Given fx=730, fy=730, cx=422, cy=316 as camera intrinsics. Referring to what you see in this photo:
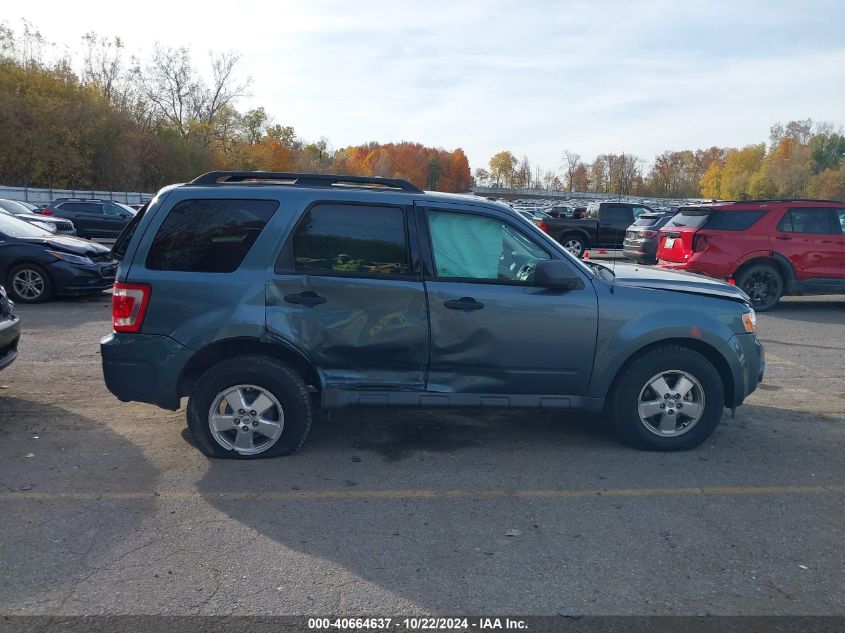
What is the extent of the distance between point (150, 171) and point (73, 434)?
60.5 metres

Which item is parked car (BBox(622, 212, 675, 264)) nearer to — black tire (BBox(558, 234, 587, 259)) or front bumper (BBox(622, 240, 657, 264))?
front bumper (BBox(622, 240, 657, 264))

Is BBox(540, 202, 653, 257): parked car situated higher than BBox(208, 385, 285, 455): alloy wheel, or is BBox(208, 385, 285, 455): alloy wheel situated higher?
BBox(540, 202, 653, 257): parked car

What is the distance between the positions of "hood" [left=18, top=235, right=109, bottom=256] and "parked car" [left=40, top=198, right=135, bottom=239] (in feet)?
54.0

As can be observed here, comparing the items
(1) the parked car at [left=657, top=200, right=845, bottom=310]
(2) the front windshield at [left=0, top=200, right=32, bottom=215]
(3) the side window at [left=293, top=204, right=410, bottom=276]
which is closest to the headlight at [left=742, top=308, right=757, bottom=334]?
(3) the side window at [left=293, top=204, right=410, bottom=276]

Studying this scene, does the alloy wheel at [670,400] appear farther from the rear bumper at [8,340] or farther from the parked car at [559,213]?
the parked car at [559,213]

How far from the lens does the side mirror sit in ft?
16.9

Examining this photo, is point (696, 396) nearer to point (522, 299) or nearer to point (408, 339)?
point (522, 299)

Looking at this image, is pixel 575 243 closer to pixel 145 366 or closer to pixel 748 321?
pixel 748 321

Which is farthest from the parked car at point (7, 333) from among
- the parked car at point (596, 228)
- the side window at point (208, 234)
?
the parked car at point (596, 228)

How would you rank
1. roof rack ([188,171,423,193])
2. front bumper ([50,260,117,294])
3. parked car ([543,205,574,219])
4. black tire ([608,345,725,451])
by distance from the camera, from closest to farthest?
black tire ([608,345,725,451])
roof rack ([188,171,423,193])
front bumper ([50,260,117,294])
parked car ([543,205,574,219])

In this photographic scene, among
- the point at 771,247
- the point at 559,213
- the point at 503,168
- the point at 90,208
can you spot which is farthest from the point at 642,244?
the point at 503,168

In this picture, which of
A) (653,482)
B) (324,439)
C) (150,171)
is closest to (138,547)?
(324,439)

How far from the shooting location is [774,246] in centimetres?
1265

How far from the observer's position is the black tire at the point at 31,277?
1188 centimetres
